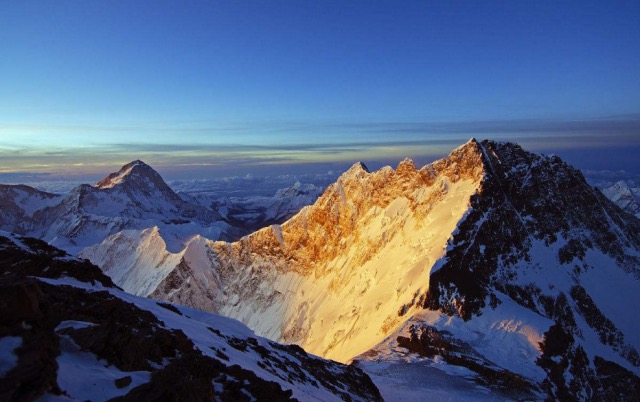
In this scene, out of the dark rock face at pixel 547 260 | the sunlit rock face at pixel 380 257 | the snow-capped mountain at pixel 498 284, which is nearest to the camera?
the snow-capped mountain at pixel 498 284

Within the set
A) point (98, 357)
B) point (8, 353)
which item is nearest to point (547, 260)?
point (98, 357)

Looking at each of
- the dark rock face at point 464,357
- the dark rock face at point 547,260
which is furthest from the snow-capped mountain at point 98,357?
the dark rock face at point 547,260

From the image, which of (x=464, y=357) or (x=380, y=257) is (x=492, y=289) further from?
(x=380, y=257)

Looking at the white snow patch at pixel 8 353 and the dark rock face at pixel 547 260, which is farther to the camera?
the dark rock face at pixel 547 260

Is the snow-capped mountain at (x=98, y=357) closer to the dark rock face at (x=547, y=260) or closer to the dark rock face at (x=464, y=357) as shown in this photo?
the dark rock face at (x=464, y=357)

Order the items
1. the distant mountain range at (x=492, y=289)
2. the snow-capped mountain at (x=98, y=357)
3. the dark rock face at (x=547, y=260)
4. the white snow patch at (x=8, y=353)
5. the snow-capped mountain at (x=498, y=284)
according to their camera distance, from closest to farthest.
Answer: the white snow patch at (x=8, y=353) < the snow-capped mountain at (x=98, y=357) < the distant mountain range at (x=492, y=289) < the snow-capped mountain at (x=498, y=284) < the dark rock face at (x=547, y=260)

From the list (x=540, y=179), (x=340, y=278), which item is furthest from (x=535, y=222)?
(x=340, y=278)
